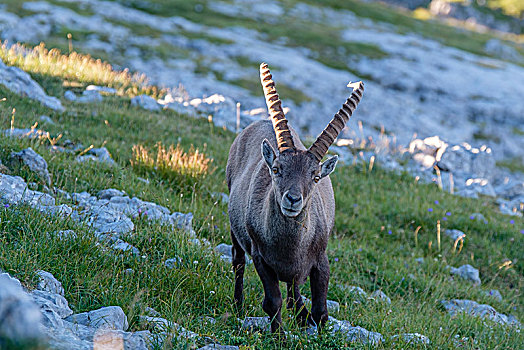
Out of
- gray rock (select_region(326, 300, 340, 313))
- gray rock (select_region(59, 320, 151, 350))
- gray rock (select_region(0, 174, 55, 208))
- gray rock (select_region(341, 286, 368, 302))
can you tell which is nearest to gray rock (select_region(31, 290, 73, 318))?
gray rock (select_region(59, 320, 151, 350))

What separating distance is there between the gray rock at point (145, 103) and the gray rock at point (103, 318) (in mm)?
10811

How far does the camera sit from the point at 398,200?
40.2ft

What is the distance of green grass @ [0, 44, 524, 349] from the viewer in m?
5.64

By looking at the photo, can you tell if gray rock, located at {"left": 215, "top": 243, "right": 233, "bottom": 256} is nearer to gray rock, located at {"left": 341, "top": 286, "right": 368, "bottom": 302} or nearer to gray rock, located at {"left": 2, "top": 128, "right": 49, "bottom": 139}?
gray rock, located at {"left": 341, "top": 286, "right": 368, "bottom": 302}

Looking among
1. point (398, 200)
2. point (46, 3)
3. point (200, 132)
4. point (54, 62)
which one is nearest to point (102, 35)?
point (46, 3)

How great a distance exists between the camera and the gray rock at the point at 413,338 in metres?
5.96

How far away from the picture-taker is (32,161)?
25.9ft

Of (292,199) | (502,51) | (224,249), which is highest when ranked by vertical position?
(502,51)

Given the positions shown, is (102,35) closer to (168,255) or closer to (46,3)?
(46,3)

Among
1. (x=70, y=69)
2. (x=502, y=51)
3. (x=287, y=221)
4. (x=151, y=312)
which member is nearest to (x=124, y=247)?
(x=151, y=312)

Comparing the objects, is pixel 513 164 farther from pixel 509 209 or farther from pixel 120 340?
pixel 120 340

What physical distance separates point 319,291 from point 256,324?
0.87 metres

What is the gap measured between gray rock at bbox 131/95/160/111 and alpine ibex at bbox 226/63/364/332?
8.72 meters

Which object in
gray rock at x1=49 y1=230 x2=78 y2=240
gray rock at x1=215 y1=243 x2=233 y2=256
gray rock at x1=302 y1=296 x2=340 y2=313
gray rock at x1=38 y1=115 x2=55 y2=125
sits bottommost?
gray rock at x1=215 y1=243 x2=233 y2=256
